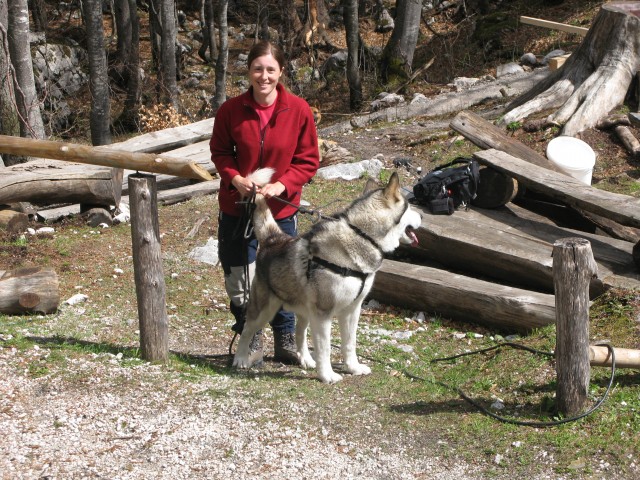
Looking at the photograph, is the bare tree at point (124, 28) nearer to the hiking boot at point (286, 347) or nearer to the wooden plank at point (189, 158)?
the wooden plank at point (189, 158)

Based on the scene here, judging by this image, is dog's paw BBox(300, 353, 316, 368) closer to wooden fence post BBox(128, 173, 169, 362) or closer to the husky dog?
the husky dog

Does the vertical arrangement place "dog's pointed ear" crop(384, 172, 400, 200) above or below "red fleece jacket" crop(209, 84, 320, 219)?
below

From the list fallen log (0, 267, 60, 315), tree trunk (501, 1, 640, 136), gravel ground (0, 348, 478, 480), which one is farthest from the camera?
tree trunk (501, 1, 640, 136)

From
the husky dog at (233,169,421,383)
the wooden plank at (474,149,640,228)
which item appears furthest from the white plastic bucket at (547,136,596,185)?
the husky dog at (233,169,421,383)

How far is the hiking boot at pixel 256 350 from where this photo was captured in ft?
19.9

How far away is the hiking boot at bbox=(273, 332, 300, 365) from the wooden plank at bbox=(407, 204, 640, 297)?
2.46 meters

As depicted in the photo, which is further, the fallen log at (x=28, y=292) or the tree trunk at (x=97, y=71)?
the tree trunk at (x=97, y=71)

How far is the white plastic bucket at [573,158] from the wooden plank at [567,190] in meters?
1.09

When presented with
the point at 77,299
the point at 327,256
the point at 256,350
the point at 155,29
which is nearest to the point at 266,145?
the point at 327,256

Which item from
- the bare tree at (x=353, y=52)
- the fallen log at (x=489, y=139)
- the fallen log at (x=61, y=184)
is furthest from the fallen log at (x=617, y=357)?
the bare tree at (x=353, y=52)

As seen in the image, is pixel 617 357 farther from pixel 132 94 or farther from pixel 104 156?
pixel 132 94

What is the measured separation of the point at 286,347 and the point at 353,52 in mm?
12622

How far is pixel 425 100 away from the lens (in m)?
15.3

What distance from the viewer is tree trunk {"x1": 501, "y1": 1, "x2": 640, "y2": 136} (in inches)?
454
